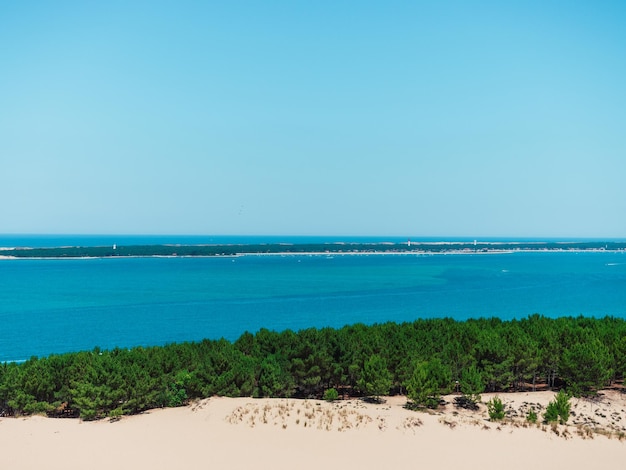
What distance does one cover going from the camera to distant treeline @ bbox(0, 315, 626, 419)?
25922 mm

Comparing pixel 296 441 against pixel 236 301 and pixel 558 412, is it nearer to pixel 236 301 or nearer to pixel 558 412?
pixel 558 412

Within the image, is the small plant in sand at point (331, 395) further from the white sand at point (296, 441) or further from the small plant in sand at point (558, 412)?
the small plant in sand at point (558, 412)

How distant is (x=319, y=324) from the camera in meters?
64.3

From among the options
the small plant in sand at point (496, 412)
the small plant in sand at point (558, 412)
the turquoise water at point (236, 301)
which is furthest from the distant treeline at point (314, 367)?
the turquoise water at point (236, 301)

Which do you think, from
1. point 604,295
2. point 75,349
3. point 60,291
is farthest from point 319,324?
point 604,295

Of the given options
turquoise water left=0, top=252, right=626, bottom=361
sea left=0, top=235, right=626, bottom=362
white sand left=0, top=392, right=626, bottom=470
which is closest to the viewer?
white sand left=0, top=392, right=626, bottom=470

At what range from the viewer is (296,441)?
22406 mm

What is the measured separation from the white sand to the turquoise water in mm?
28696

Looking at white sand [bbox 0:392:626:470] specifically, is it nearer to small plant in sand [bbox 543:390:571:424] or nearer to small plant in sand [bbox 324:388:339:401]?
small plant in sand [bbox 543:390:571:424]

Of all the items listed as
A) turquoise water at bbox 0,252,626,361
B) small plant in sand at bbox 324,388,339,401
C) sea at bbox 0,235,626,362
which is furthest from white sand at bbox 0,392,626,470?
turquoise water at bbox 0,252,626,361

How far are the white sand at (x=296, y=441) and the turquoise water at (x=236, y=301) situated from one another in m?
28.7

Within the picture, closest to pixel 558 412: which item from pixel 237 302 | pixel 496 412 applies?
pixel 496 412

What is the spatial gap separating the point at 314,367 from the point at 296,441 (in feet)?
26.0

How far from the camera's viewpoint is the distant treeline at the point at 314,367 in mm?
25922
